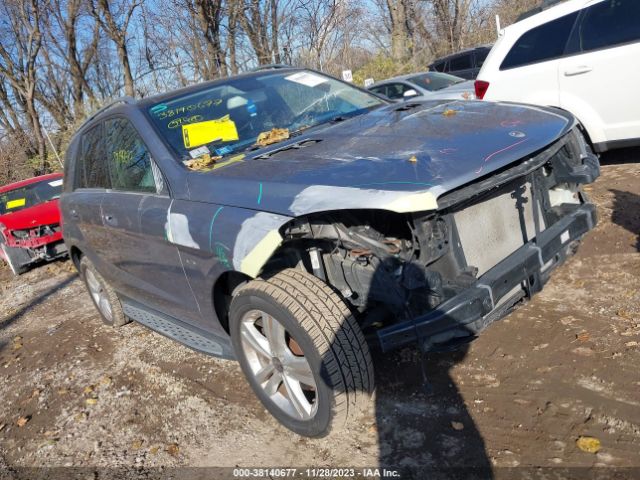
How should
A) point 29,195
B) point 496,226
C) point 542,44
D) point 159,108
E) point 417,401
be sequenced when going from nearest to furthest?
point 496,226, point 417,401, point 159,108, point 542,44, point 29,195

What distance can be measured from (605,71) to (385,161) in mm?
4118

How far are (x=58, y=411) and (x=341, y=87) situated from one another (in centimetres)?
322

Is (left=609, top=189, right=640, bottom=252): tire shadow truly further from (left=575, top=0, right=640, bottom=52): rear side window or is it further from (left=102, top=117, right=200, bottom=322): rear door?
(left=102, top=117, right=200, bottom=322): rear door

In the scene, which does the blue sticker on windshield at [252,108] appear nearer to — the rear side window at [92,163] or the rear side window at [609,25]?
the rear side window at [92,163]

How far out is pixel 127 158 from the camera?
144 inches

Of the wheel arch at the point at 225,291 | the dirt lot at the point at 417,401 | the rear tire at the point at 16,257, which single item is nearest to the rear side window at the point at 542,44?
the dirt lot at the point at 417,401

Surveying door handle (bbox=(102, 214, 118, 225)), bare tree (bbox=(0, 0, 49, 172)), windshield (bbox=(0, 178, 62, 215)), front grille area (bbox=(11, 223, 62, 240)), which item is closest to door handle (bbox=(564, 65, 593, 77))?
door handle (bbox=(102, 214, 118, 225))

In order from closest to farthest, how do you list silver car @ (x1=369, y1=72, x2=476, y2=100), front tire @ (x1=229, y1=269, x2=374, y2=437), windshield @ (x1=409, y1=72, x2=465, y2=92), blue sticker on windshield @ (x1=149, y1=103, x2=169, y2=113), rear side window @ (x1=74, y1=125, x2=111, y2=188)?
front tire @ (x1=229, y1=269, x2=374, y2=437) → blue sticker on windshield @ (x1=149, y1=103, x2=169, y2=113) → rear side window @ (x1=74, y1=125, x2=111, y2=188) → silver car @ (x1=369, y1=72, x2=476, y2=100) → windshield @ (x1=409, y1=72, x2=465, y2=92)

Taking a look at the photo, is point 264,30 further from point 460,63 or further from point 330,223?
point 330,223

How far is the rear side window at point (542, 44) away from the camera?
580 cm

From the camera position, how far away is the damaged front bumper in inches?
94.0

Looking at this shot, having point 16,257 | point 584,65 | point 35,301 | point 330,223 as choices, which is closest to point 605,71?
point 584,65

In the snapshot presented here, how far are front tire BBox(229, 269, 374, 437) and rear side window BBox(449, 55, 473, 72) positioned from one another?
14.0m

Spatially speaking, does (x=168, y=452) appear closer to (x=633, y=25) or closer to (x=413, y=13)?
(x=633, y=25)
